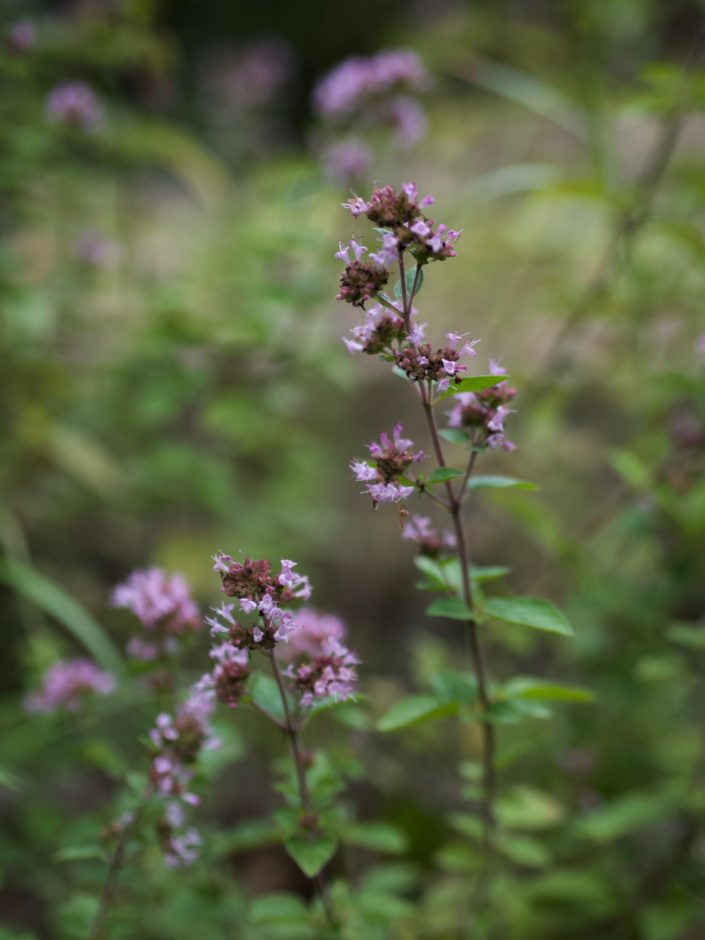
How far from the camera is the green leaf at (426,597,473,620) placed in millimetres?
1170

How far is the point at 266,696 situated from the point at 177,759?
19cm

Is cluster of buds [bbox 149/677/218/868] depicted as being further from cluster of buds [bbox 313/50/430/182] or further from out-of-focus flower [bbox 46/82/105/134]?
out-of-focus flower [bbox 46/82/105/134]

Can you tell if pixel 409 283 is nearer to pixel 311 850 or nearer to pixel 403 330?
pixel 403 330

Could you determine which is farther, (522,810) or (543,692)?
(522,810)

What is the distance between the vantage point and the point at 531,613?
1210 millimetres

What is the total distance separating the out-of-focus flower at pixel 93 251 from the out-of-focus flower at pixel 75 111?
0.37m

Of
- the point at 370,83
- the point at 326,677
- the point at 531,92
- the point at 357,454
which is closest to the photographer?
the point at 326,677

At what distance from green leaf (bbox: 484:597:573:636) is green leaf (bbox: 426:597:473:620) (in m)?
0.04

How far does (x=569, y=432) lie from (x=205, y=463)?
4.95 feet

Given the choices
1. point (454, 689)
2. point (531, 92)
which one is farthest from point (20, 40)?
point (454, 689)

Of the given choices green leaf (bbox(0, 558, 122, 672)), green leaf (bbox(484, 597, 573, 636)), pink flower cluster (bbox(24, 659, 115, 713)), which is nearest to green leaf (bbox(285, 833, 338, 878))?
green leaf (bbox(484, 597, 573, 636))

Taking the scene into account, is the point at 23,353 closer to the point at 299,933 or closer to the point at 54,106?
the point at 54,106

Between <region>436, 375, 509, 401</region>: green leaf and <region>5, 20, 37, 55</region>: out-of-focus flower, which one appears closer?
<region>436, 375, 509, 401</region>: green leaf

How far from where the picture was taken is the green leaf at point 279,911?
1.31m
